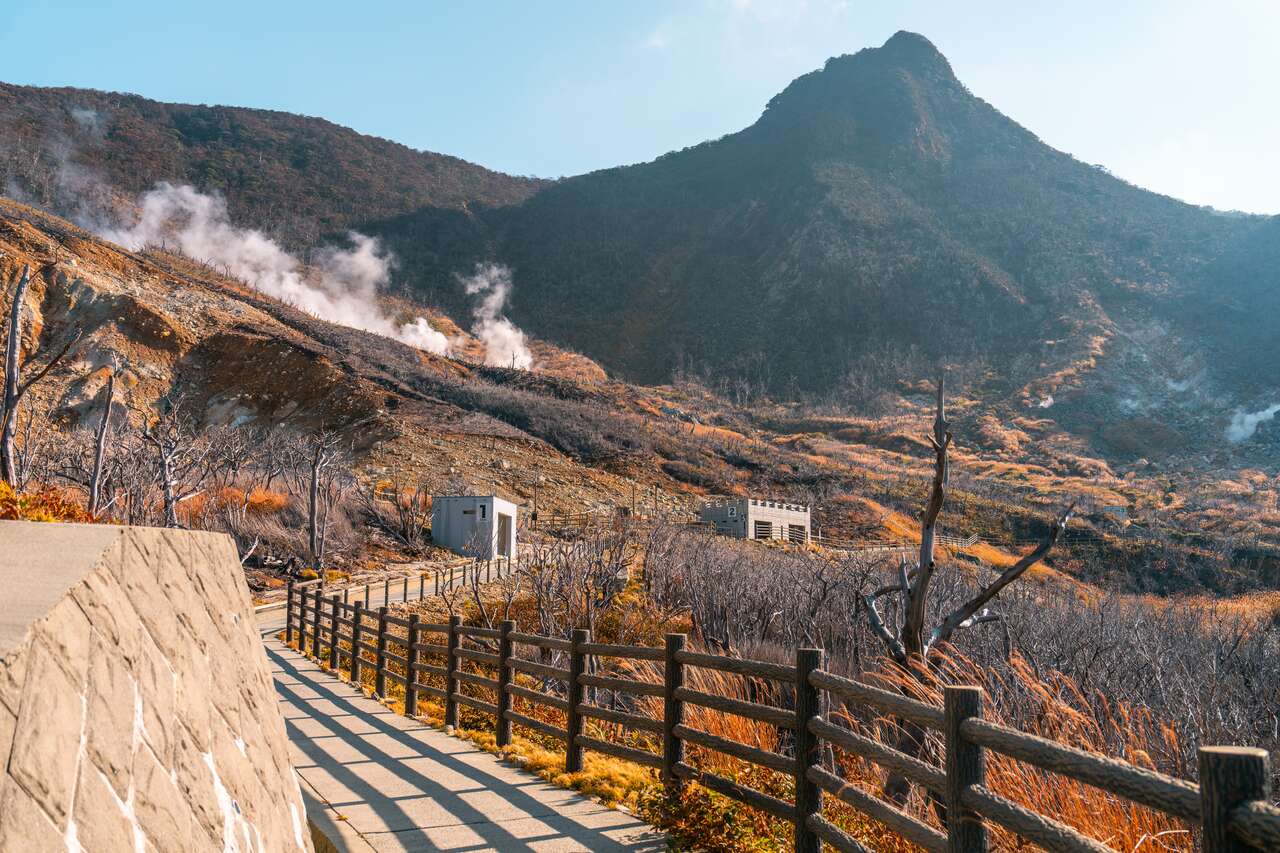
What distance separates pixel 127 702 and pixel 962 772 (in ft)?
9.17

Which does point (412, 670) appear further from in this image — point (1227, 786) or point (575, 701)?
point (1227, 786)

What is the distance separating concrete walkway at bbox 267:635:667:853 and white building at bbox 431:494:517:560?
18.5m

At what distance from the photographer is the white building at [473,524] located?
28281 mm

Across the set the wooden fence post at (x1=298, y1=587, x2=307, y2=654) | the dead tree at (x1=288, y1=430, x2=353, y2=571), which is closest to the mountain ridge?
the dead tree at (x1=288, y1=430, x2=353, y2=571)

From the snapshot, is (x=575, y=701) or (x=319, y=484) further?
(x=319, y=484)

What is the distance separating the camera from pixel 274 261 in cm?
10556

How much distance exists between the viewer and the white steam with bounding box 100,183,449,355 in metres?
96.2

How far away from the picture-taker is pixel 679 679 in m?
6.43

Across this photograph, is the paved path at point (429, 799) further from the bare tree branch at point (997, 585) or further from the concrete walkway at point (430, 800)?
the bare tree branch at point (997, 585)

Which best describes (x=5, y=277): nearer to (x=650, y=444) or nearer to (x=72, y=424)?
(x=72, y=424)

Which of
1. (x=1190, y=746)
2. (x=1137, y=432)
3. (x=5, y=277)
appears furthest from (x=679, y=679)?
(x=1137, y=432)

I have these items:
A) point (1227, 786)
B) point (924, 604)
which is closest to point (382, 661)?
point (924, 604)

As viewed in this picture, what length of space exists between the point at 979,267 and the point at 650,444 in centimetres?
7498

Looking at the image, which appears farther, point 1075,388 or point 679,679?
point 1075,388
